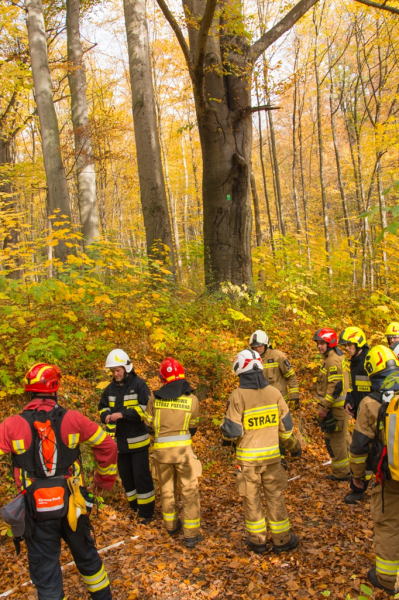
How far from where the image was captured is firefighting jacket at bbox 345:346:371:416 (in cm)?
517

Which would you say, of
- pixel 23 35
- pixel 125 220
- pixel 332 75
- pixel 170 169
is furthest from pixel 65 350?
pixel 125 220

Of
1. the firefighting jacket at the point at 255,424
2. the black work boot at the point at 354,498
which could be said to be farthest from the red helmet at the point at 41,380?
the black work boot at the point at 354,498

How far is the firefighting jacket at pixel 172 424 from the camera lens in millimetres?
4293

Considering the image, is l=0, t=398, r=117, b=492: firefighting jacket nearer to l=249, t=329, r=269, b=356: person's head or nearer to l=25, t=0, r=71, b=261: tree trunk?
l=249, t=329, r=269, b=356: person's head

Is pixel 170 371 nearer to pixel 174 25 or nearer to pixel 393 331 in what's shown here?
pixel 393 331

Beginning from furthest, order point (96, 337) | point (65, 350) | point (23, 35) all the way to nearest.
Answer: point (23, 35) → point (96, 337) → point (65, 350)

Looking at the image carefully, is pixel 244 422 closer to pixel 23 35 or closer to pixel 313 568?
→ pixel 313 568

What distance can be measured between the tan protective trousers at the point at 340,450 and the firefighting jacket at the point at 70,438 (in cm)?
369

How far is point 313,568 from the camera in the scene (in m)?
3.74

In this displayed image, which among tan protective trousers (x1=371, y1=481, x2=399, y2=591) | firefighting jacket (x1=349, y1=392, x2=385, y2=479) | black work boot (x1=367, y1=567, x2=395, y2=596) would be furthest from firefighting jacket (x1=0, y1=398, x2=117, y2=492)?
black work boot (x1=367, y1=567, x2=395, y2=596)

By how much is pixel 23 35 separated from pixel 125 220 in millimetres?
23441

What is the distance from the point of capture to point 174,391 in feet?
14.2

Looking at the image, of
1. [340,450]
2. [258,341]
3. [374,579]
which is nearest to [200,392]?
[258,341]

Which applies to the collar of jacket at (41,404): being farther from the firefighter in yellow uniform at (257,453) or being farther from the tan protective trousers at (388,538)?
the tan protective trousers at (388,538)
